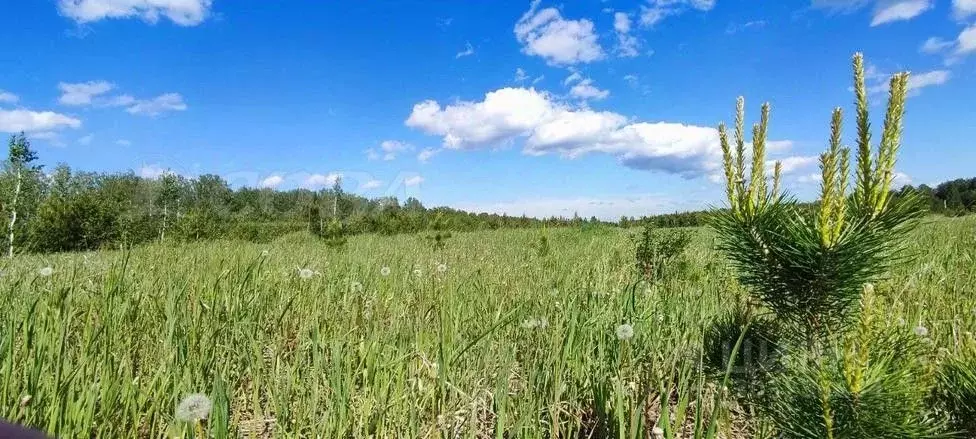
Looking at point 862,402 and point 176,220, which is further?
point 176,220

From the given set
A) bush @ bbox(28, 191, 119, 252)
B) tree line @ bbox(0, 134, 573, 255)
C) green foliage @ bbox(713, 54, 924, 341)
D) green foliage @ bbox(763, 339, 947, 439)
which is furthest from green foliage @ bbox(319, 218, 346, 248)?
bush @ bbox(28, 191, 119, 252)

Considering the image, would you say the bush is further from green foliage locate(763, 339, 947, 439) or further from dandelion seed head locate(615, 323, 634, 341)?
green foliage locate(763, 339, 947, 439)

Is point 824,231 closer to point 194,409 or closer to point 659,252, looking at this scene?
point 194,409

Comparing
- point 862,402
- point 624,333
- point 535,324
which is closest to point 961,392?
point 862,402

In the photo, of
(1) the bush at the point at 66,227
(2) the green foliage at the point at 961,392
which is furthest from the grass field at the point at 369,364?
(1) the bush at the point at 66,227

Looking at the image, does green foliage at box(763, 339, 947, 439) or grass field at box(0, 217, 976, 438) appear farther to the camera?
grass field at box(0, 217, 976, 438)

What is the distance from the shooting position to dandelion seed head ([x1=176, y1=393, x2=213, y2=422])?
1269 millimetres

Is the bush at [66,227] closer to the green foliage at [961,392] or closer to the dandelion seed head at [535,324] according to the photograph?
the dandelion seed head at [535,324]

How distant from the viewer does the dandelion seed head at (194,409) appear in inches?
49.9

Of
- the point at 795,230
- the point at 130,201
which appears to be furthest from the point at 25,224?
the point at 795,230

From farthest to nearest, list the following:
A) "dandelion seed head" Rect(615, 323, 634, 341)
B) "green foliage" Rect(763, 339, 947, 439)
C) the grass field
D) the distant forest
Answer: the distant forest < "dandelion seed head" Rect(615, 323, 634, 341) < the grass field < "green foliage" Rect(763, 339, 947, 439)

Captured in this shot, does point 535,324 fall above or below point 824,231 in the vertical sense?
below

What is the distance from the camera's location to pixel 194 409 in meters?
1.32

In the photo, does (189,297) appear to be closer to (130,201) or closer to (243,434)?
(243,434)
